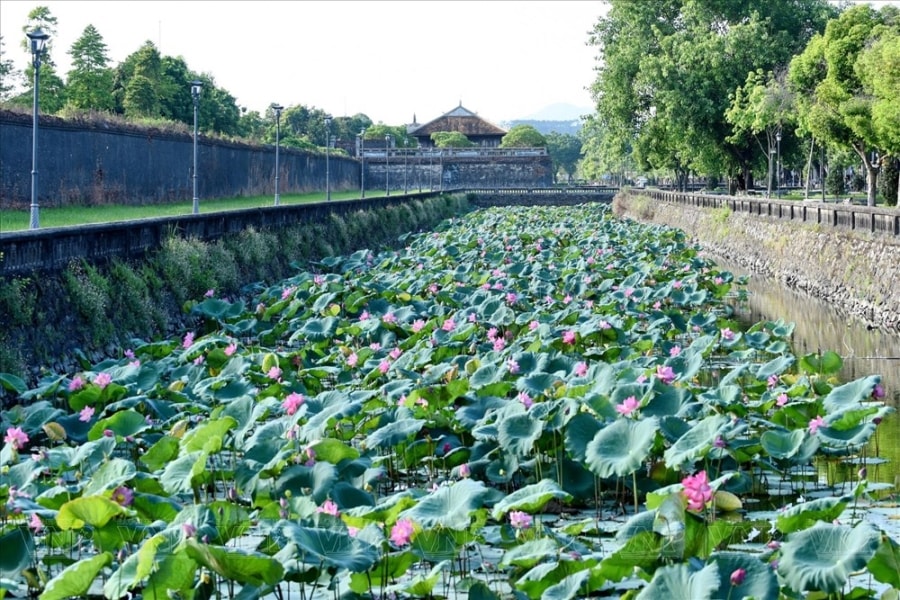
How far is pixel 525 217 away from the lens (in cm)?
4519

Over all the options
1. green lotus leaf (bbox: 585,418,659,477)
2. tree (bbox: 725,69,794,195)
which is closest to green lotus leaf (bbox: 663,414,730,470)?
green lotus leaf (bbox: 585,418,659,477)

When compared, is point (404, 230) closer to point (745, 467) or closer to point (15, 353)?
point (15, 353)

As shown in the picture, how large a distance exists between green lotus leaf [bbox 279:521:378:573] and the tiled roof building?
353 feet

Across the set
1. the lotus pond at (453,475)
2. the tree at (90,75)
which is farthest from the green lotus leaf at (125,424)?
the tree at (90,75)

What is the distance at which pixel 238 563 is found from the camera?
16.3ft

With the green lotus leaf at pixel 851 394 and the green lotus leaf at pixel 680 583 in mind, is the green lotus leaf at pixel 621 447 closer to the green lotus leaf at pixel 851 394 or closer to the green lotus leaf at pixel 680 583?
the green lotus leaf at pixel 680 583

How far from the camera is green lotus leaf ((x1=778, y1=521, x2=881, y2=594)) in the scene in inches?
179

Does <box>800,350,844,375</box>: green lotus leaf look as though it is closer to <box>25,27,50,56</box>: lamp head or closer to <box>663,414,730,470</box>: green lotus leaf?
<box>663,414,730,470</box>: green lotus leaf

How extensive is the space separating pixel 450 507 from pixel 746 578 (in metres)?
1.45

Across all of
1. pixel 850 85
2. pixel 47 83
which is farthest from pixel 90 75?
pixel 850 85

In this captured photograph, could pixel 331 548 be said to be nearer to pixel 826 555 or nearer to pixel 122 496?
pixel 122 496

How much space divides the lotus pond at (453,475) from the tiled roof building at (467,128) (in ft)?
330

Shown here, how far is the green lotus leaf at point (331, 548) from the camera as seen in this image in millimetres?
4922

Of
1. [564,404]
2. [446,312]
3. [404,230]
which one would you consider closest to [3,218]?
[446,312]
